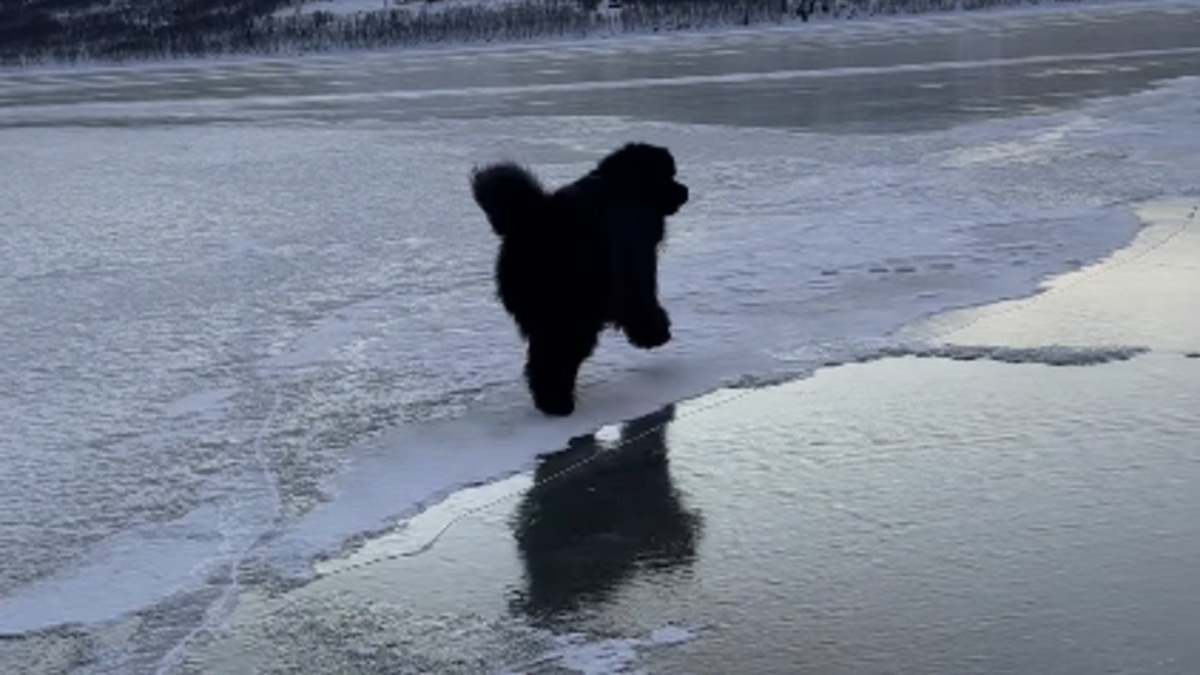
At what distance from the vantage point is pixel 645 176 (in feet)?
25.8

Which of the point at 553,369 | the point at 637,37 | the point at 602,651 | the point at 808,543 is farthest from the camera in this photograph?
the point at 637,37

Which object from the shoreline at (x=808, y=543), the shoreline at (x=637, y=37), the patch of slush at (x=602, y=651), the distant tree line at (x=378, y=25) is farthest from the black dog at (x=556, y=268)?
the distant tree line at (x=378, y=25)

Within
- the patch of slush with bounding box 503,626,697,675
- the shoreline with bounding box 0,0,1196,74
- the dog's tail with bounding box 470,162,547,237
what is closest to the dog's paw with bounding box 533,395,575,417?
the dog's tail with bounding box 470,162,547,237

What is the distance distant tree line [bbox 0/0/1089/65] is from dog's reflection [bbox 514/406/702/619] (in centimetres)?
3133

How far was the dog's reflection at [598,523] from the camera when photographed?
516 centimetres

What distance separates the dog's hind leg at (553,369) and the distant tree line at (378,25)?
30674 mm

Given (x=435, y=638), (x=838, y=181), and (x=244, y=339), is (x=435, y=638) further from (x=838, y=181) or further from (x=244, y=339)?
(x=838, y=181)

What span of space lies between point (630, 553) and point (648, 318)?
8.12ft

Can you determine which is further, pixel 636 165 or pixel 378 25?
pixel 378 25

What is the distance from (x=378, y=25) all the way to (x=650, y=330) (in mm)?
37086

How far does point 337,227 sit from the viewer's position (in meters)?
12.4

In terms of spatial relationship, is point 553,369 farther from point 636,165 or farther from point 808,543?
point 808,543

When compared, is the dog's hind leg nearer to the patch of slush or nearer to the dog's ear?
the dog's ear

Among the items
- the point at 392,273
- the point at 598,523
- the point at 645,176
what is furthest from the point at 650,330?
the point at 392,273
